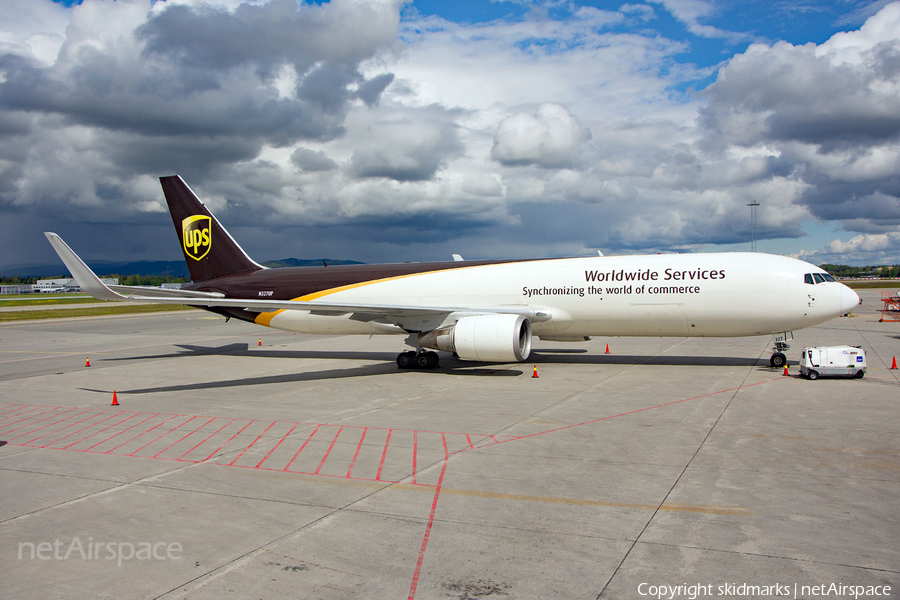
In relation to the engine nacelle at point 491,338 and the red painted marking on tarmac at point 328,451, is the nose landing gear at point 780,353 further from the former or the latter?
the red painted marking on tarmac at point 328,451

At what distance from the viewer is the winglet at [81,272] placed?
15.9 m

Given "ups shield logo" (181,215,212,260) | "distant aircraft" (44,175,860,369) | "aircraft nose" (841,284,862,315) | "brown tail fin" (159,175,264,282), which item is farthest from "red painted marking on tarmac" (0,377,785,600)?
"ups shield logo" (181,215,212,260)

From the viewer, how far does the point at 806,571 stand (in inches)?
231

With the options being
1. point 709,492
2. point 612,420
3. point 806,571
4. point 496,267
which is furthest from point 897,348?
point 806,571

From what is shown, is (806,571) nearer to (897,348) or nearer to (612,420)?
(612,420)

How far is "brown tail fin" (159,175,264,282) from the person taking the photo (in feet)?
86.5

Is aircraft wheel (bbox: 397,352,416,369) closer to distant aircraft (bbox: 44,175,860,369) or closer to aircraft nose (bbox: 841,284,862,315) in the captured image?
distant aircraft (bbox: 44,175,860,369)

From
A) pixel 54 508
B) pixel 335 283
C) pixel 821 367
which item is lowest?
pixel 54 508

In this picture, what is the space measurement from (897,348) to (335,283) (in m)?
24.3

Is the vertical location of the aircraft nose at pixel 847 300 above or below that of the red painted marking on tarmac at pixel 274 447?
above

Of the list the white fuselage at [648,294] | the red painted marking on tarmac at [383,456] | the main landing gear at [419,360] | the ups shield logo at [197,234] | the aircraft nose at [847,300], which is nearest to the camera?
the red painted marking on tarmac at [383,456]

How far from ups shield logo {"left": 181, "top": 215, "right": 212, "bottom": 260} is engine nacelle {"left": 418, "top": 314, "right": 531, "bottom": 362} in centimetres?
1399

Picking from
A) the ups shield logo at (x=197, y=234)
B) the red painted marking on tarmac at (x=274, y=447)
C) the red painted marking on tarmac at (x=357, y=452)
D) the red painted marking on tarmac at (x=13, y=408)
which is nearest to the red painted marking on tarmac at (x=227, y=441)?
the red painted marking on tarmac at (x=274, y=447)

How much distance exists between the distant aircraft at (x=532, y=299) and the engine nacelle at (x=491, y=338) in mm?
36
